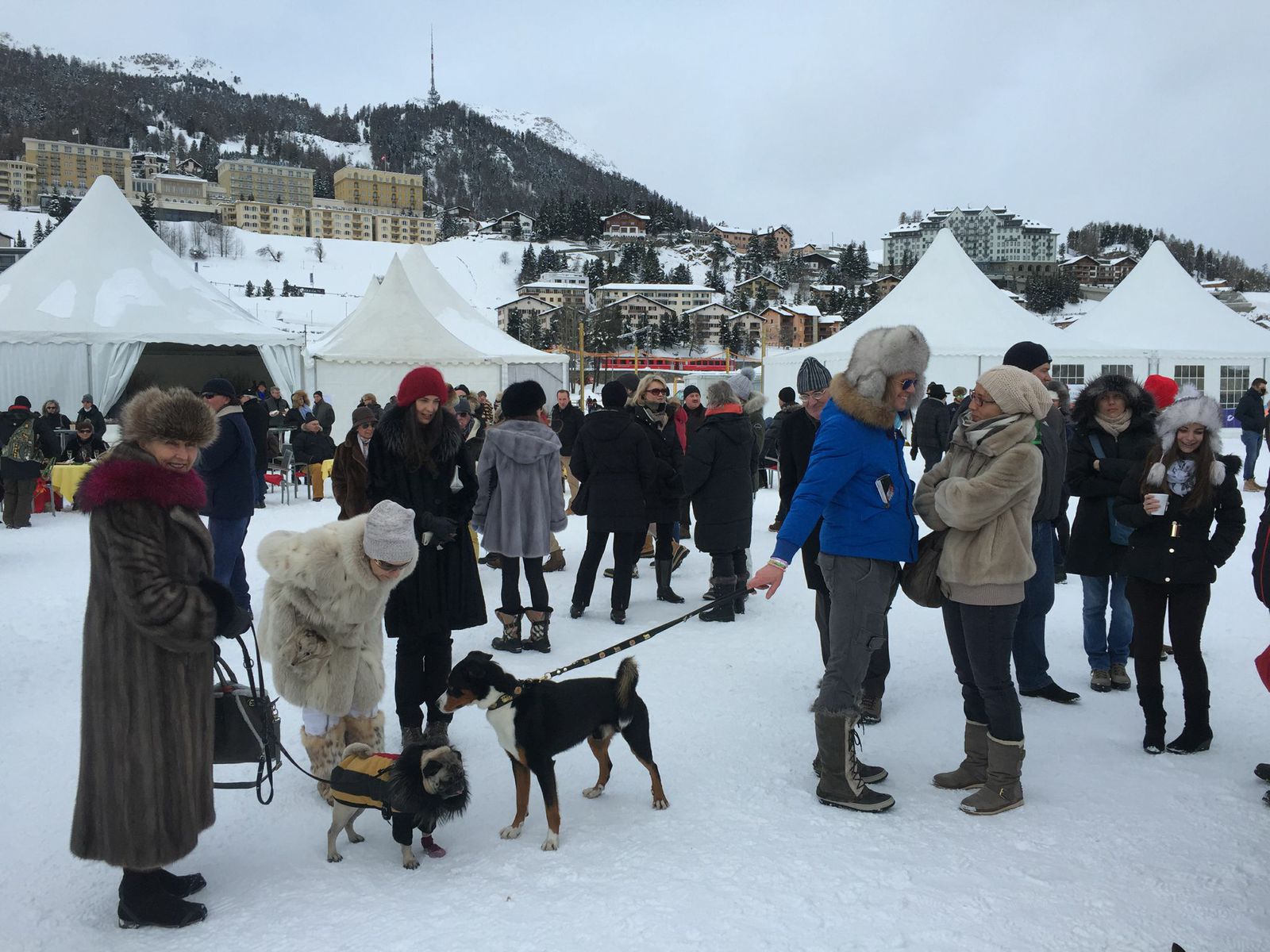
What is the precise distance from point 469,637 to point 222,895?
2.85 meters

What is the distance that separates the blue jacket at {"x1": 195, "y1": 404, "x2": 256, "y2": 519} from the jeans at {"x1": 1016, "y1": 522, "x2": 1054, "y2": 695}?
413 centimetres

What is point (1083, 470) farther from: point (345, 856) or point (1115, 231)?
point (1115, 231)

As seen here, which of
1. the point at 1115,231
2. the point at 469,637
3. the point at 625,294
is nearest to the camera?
the point at 469,637

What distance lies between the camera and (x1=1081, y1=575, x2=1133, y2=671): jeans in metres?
4.36

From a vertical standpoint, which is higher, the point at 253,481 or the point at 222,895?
the point at 253,481

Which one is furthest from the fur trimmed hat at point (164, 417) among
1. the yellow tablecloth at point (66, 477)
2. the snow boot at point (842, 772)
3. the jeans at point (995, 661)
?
the yellow tablecloth at point (66, 477)

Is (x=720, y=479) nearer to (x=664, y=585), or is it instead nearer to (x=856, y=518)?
(x=664, y=585)

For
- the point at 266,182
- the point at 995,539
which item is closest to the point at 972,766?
the point at 995,539

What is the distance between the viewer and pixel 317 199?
142 meters

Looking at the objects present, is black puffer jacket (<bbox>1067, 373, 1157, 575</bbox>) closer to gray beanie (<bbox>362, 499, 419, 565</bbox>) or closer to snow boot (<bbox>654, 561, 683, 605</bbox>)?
snow boot (<bbox>654, 561, 683, 605</bbox>)

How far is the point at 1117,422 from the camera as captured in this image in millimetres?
4152

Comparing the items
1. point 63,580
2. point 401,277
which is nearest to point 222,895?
point 63,580

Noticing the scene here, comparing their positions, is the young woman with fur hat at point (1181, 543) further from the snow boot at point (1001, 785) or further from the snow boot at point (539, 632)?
the snow boot at point (539, 632)

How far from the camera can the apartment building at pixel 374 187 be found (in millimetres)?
148250
